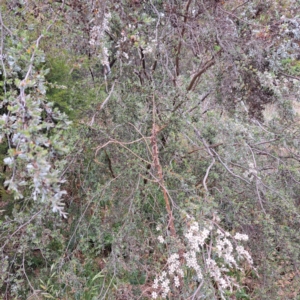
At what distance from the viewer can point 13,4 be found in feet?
5.60

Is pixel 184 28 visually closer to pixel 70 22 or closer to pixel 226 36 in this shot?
pixel 226 36

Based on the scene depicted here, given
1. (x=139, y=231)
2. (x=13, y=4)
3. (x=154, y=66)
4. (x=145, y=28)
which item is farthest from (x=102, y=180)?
(x=13, y=4)

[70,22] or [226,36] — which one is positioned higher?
[226,36]

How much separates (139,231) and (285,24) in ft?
5.25

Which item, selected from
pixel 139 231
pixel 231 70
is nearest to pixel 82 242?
pixel 139 231

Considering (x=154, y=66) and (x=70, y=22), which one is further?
(x=154, y=66)

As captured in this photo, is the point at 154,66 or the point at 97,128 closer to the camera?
the point at 97,128

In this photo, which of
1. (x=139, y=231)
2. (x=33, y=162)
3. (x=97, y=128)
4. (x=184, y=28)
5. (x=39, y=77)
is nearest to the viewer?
(x=33, y=162)

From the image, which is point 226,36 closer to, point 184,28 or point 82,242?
point 184,28

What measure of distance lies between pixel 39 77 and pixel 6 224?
4.01 feet

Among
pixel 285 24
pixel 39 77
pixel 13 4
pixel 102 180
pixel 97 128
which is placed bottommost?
pixel 102 180

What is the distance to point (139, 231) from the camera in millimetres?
1962

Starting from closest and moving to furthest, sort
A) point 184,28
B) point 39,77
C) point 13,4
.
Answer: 1. point 39,77
2. point 13,4
3. point 184,28

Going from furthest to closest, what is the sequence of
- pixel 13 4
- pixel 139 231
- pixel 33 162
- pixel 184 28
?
pixel 184 28
pixel 139 231
pixel 13 4
pixel 33 162
